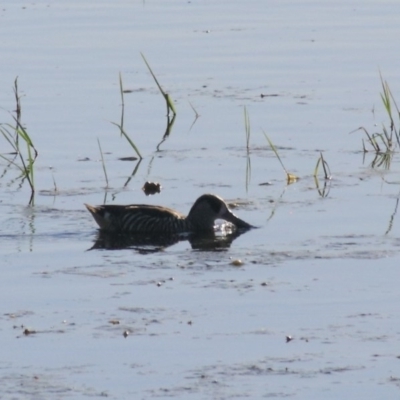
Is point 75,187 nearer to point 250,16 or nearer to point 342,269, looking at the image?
point 342,269

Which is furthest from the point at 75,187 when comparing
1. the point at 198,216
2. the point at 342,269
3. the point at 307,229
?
the point at 342,269

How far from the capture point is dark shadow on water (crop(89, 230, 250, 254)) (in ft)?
34.5

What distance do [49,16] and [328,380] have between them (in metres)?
14.0

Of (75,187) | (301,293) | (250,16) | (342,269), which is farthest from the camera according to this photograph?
(250,16)

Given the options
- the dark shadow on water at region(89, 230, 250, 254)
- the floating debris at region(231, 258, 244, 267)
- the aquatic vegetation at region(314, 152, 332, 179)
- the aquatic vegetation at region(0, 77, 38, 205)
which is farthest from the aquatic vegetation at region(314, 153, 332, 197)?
the aquatic vegetation at region(0, 77, 38, 205)

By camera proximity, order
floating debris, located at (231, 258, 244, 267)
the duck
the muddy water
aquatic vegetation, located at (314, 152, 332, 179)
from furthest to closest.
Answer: aquatic vegetation, located at (314, 152, 332, 179) < the duck < floating debris, located at (231, 258, 244, 267) < the muddy water

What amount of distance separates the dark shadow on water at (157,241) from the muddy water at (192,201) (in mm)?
74

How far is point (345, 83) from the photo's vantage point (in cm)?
1573

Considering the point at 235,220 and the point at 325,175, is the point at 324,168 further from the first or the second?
the point at 235,220

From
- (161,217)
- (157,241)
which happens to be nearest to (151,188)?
(161,217)

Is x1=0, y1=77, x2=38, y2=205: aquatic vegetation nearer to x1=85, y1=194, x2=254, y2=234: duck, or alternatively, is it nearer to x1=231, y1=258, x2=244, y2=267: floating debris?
x1=85, y1=194, x2=254, y2=234: duck

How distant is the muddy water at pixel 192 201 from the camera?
743 cm

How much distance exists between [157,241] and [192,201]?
0.92 metres

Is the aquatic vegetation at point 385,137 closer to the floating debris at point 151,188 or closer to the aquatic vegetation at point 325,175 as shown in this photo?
the aquatic vegetation at point 325,175
